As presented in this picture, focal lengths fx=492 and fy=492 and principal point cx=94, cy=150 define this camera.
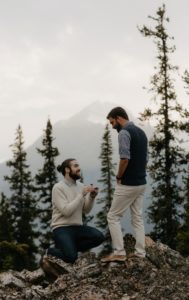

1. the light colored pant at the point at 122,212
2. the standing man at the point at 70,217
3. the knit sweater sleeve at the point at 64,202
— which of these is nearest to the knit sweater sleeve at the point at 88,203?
the standing man at the point at 70,217

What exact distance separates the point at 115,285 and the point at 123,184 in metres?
1.79

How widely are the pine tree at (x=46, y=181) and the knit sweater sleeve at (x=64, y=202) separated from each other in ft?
99.2

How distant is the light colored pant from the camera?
8766 mm

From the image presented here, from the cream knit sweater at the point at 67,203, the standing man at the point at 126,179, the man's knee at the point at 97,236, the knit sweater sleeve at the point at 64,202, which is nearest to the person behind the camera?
the standing man at the point at 126,179

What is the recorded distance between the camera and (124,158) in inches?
333

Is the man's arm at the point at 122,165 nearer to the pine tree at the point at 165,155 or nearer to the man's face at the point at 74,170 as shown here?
the man's face at the point at 74,170

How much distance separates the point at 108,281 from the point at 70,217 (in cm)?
178

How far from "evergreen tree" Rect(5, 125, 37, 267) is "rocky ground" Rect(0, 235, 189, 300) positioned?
3240cm

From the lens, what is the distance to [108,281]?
26.8ft

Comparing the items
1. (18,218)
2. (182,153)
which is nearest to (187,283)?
(182,153)

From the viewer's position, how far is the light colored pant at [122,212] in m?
8.77

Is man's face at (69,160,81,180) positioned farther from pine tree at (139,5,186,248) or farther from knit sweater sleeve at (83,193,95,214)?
pine tree at (139,5,186,248)

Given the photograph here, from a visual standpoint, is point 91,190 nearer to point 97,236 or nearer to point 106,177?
point 97,236

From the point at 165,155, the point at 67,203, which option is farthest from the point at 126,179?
the point at 165,155
